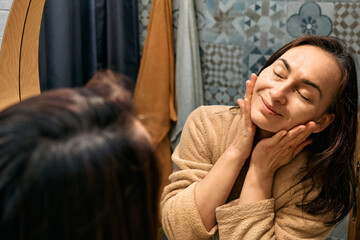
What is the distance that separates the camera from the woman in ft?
3.36

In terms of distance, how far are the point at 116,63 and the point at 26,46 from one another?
816 mm

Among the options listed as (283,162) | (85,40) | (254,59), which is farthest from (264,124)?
(85,40)

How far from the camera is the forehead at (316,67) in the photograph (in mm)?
1004

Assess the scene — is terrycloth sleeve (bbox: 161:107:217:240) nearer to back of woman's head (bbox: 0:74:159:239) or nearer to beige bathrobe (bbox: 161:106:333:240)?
beige bathrobe (bbox: 161:106:333:240)

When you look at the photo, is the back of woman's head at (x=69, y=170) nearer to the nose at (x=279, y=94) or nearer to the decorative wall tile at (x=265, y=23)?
the nose at (x=279, y=94)

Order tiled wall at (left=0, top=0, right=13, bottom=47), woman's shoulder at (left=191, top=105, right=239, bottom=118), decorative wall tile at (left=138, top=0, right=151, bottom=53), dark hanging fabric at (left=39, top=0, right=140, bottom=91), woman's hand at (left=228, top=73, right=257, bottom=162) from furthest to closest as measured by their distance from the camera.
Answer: decorative wall tile at (left=138, top=0, right=151, bottom=53) → dark hanging fabric at (left=39, top=0, right=140, bottom=91) → tiled wall at (left=0, top=0, right=13, bottom=47) → woman's shoulder at (left=191, top=105, right=239, bottom=118) → woman's hand at (left=228, top=73, right=257, bottom=162)

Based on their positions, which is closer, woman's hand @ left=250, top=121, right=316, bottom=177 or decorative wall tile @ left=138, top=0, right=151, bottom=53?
woman's hand @ left=250, top=121, right=316, bottom=177

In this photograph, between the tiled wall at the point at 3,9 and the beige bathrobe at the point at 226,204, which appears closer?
the beige bathrobe at the point at 226,204

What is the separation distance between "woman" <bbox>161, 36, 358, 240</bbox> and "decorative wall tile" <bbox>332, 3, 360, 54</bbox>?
1.91 ft

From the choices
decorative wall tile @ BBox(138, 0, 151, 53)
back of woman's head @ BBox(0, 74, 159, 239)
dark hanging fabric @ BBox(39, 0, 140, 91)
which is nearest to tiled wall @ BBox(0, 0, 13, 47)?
dark hanging fabric @ BBox(39, 0, 140, 91)

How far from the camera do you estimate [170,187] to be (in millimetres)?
1138

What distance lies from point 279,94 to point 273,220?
35 centimetres

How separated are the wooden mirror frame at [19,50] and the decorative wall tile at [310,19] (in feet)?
3.38

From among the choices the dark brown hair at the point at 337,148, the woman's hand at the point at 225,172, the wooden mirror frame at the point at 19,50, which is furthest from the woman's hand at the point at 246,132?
the wooden mirror frame at the point at 19,50
